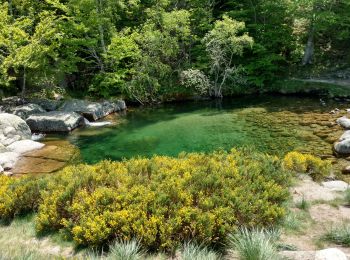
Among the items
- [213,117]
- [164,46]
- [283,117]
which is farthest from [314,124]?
[164,46]

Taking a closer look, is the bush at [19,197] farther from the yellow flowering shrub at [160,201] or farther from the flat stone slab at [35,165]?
the flat stone slab at [35,165]

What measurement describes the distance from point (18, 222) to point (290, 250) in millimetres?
5988

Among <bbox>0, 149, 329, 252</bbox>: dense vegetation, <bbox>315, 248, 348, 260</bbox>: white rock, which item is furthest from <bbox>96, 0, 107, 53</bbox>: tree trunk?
<bbox>315, 248, 348, 260</bbox>: white rock

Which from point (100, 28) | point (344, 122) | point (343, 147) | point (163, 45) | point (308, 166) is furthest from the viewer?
point (100, 28)

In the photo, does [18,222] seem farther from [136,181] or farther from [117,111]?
[117,111]

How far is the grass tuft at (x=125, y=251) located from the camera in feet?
19.5

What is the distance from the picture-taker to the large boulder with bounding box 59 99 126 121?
2334 cm

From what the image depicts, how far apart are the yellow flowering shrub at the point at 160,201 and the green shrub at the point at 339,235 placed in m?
0.96

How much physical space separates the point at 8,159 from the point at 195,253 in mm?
11483

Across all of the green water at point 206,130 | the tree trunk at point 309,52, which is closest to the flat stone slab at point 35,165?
the green water at point 206,130

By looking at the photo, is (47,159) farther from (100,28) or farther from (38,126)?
(100,28)

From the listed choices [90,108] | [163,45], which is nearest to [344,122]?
[163,45]

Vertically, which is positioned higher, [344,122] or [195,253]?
[195,253]

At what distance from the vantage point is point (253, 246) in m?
5.82
